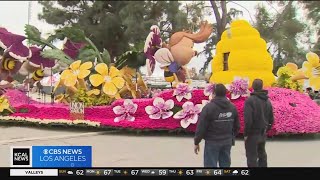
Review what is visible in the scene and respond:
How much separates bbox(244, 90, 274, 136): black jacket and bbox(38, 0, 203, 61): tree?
1949 cm

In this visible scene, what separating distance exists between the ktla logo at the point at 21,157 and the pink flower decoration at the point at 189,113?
5.76 m

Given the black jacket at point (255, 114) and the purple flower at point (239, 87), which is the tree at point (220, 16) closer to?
the purple flower at point (239, 87)

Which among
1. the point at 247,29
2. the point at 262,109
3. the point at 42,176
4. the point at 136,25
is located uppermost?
the point at 136,25

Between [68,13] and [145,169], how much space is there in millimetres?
26026

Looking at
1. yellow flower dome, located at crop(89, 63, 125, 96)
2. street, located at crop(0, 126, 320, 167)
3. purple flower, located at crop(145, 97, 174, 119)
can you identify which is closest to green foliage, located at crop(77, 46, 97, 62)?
yellow flower dome, located at crop(89, 63, 125, 96)

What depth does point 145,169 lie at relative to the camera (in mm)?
3896

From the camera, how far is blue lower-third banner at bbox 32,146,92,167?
407 cm

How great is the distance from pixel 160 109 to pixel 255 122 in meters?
5.13

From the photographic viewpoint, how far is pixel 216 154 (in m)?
4.64

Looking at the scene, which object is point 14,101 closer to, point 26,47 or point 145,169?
point 26,47

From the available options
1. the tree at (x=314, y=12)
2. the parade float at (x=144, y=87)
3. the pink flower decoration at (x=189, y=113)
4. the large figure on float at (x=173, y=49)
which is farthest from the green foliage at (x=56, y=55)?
the tree at (x=314, y=12)

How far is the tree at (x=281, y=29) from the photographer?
25.7 metres

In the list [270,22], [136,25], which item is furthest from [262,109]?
[270,22]

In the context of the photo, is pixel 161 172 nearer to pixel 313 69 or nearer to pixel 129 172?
pixel 129 172
